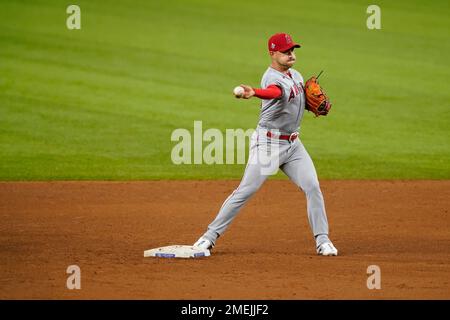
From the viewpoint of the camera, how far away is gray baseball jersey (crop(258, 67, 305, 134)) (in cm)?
862

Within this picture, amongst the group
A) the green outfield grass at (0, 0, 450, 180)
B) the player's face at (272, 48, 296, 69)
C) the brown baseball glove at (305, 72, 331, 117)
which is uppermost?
the green outfield grass at (0, 0, 450, 180)

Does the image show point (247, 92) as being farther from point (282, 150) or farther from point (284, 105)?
point (282, 150)

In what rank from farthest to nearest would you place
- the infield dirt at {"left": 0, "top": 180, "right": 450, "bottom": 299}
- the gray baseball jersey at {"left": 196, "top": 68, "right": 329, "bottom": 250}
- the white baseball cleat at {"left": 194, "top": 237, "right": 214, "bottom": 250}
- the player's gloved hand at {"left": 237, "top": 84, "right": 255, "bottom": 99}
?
the white baseball cleat at {"left": 194, "top": 237, "right": 214, "bottom": 250} → the gray baseball jersey at {"left": 196, "top": 68, "right": 329, "bottom": 250} → the player's gloved hand at {"left": 237, "top": 84, "right": 255, "bottom": 99} → the infield dirt at {"left": 0, "top": 180, "right": 450, "bottom": 299}

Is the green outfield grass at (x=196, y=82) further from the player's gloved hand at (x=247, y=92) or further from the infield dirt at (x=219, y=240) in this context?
the player's gloved hand at (x=247, y=92)

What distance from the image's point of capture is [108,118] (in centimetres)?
1712

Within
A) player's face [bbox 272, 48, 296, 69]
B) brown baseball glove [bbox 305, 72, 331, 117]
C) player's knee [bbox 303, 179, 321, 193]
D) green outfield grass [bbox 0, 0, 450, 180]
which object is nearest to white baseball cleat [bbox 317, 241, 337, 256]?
player's knee [bbox 303, 179, 321, 193]

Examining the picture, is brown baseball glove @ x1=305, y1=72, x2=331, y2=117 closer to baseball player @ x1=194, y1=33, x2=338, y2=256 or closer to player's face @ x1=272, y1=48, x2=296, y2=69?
baseball player @ x1=194, y1=33, x2=338, y2=256

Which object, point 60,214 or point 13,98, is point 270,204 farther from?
point 13,98

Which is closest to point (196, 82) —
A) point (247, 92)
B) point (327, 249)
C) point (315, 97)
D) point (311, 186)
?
point (315, 97)

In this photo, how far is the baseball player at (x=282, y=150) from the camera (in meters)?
8.68

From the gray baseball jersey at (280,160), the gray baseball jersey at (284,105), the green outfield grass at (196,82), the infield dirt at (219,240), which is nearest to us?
the infield dirt at (219,240)

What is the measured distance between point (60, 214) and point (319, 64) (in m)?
10.6

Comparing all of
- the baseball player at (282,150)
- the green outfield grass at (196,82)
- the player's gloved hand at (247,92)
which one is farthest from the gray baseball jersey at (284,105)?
the green outfield grass at (196,82)

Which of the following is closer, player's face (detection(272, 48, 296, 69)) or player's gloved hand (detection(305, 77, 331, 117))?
player's face (detection(272, 48, 296, 69))
